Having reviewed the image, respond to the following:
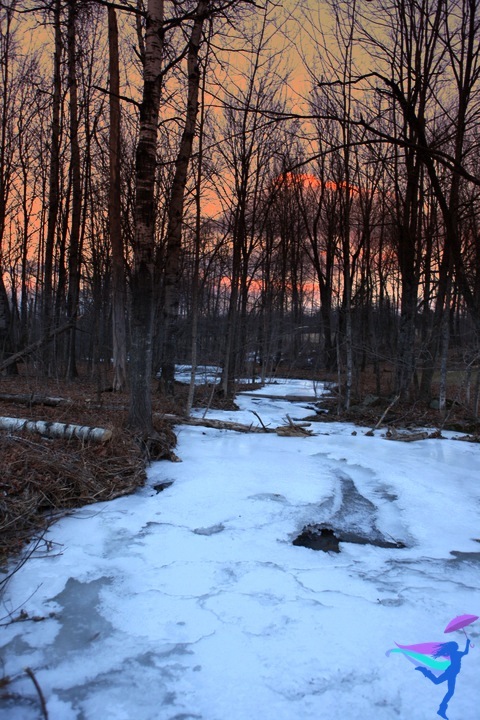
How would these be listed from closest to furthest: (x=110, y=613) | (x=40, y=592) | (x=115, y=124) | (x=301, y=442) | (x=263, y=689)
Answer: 1. (x=263, y=689)
2. (x=110, y=613)
3. (x=40, y=592)
4. (x=301, y=442)
5. (x=115, y=124)

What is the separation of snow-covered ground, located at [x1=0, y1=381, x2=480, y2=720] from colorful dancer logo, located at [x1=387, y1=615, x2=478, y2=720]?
0.11ft

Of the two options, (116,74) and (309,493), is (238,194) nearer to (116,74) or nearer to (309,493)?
(116,74)

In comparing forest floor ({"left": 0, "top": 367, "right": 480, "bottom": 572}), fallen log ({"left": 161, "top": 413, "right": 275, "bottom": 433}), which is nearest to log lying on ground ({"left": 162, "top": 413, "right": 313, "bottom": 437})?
fallen log ({"left": 161, "top": 413, "right": 275, "bottom": 433})

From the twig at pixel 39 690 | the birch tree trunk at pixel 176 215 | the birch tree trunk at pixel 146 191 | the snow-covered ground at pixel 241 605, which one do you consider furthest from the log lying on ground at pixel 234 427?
the twig at pixel 39 690

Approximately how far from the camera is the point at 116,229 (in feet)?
33.1

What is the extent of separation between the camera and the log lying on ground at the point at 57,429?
5029 millimetres

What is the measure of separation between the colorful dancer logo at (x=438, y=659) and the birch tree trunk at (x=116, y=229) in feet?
29.5

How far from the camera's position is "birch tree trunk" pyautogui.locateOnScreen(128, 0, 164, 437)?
213 inches

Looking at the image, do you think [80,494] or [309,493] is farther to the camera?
[309,493]

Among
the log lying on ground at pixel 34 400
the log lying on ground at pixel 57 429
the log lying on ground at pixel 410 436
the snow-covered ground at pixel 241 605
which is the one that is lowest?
the snow-covered ground at pixel 241 605

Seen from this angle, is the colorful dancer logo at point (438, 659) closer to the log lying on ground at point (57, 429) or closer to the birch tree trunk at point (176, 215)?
the log lying on ground at point (57, 429)

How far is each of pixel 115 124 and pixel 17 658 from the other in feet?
35.5

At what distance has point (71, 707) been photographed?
177 centimetres

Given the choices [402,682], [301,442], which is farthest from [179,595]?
[301,442]
